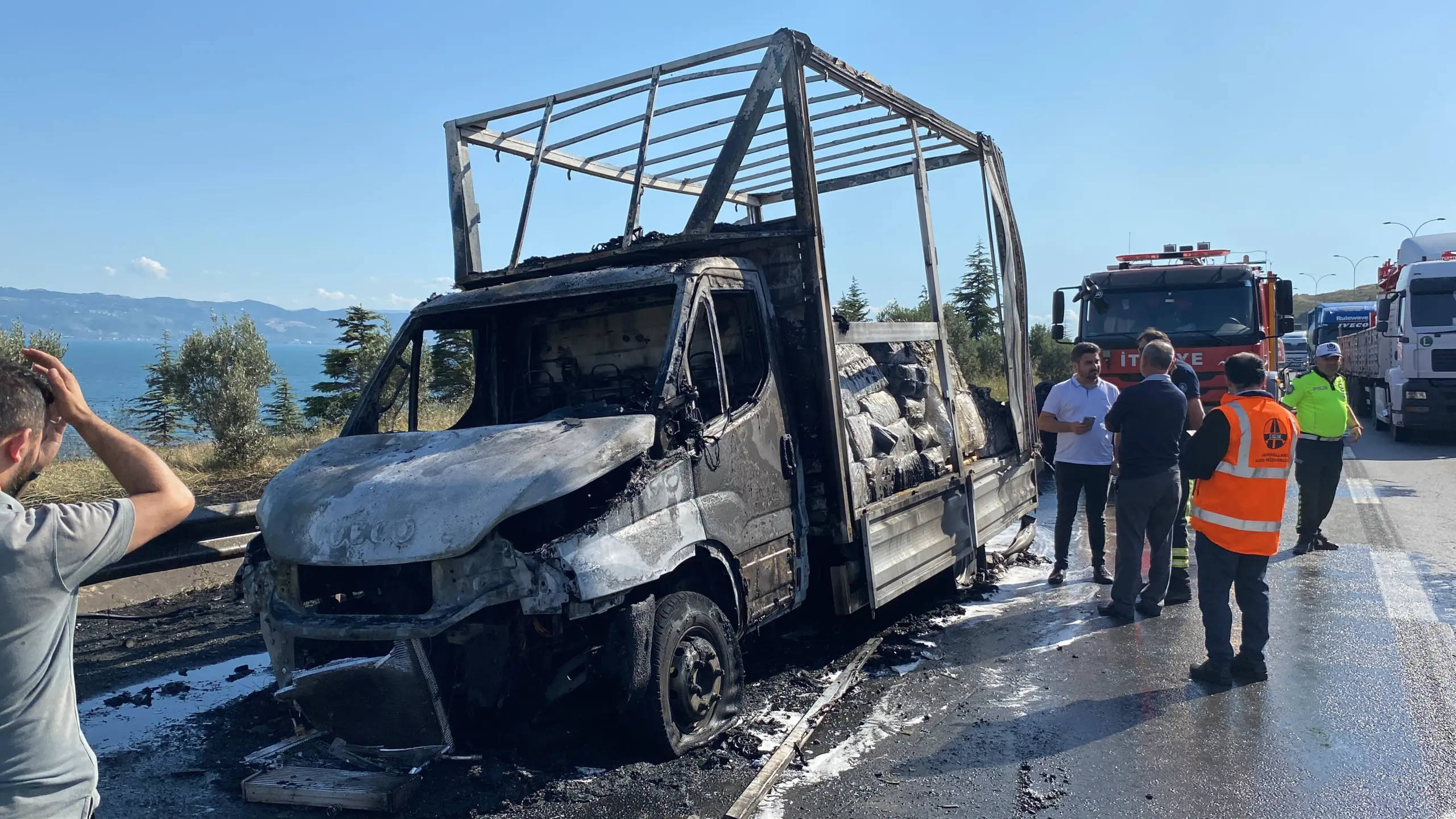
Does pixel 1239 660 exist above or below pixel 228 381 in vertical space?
below

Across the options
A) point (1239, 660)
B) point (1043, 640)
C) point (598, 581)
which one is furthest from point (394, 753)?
point (1239, 660)

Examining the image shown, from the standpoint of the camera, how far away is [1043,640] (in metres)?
6.05

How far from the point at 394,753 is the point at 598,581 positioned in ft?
3.57

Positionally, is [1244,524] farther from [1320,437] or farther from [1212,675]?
[1320,437]

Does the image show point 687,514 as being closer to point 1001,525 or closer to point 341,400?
point 1001,525

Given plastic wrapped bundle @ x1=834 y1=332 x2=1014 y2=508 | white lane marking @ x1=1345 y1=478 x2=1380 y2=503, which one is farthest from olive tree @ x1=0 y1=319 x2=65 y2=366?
white lane marking @ x1=1345 y1=478 x2=1380 y2=503

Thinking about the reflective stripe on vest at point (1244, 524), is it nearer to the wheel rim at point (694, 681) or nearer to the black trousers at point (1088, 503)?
the black trousers at point (1088, 503)

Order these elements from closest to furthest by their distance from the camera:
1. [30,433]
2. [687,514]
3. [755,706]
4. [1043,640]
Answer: [30,433], [687,514], [755,706], [1043,640]

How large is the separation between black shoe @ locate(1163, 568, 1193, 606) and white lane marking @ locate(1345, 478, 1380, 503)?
495 cm

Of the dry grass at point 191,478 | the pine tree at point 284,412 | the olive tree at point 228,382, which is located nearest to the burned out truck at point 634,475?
the dry grass at point 191,478

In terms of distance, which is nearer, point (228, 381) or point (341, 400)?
point (228, 381)

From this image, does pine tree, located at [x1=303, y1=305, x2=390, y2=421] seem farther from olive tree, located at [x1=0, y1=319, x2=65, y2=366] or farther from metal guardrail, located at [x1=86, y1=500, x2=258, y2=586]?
metal guardrail, located at [x1=86, y1=500, x2=258, y2=586]

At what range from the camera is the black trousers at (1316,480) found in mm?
8195

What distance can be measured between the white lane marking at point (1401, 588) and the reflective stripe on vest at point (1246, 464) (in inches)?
67.0
